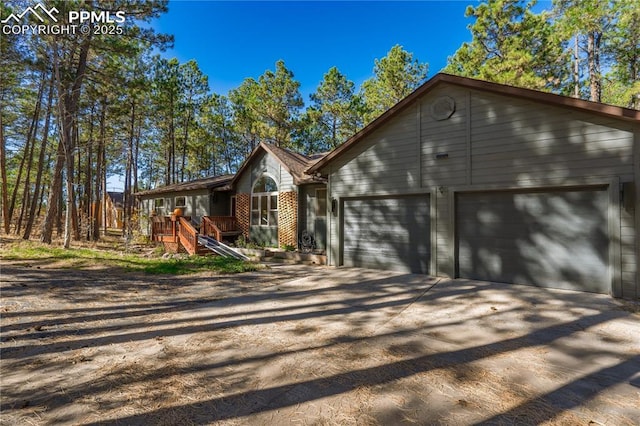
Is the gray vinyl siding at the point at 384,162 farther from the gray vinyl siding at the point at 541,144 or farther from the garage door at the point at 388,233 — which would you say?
the gray vinyl siding at the point at 541,144

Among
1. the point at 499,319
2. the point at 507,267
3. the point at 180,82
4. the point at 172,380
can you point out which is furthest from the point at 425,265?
the point at 180,82

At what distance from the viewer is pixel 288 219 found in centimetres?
1275

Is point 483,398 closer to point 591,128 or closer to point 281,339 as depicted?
point 281,339

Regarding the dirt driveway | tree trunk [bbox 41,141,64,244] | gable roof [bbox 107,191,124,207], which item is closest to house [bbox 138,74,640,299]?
the dirt driveway

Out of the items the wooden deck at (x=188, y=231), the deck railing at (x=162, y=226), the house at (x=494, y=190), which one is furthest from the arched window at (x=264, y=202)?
the house at (x=494, y=190)

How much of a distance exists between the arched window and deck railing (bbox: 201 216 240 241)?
1171 mm

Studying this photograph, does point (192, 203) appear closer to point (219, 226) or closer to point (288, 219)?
point (219, 226)

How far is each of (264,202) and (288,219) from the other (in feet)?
6.36

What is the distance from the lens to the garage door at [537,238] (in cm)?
588

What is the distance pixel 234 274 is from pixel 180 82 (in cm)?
2065

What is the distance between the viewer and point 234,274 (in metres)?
8.30

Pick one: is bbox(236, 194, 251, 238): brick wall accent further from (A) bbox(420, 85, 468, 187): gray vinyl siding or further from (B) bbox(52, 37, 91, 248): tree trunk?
(A) bbox(420, 85, 468, 187): gray vinyl siding

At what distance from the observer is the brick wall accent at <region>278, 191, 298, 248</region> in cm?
1248

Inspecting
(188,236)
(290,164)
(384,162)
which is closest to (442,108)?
(384,162)
